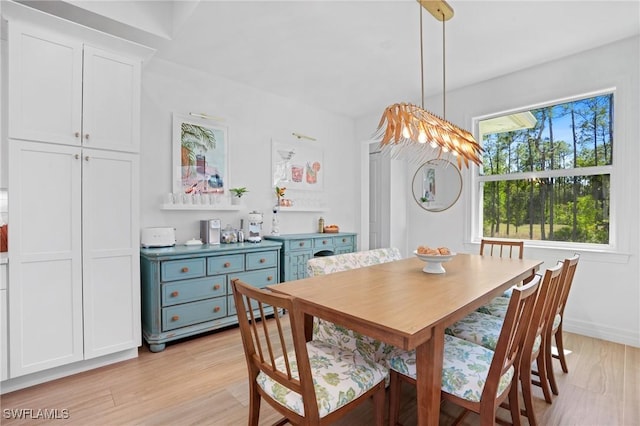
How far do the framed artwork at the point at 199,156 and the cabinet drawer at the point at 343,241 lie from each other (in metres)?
1.61

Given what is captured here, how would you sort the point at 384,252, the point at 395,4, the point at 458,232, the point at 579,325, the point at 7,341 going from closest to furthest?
the point at 7,341, the point at 395,4, the point at 384,252, the point at 579,325, the point at 458,232

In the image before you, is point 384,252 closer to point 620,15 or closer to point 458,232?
point 458,232

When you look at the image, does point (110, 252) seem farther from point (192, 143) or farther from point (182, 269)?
point (192, 143)

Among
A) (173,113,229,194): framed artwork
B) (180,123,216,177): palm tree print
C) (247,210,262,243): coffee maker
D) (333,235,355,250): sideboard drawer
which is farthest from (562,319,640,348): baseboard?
(180,123,216,177): palm tree print

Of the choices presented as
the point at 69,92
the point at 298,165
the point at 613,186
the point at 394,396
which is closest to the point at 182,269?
the point at 69,92

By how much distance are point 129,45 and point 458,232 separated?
154 inches

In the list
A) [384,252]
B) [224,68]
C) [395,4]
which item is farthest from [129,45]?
[384,252]

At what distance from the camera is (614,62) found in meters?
2.99

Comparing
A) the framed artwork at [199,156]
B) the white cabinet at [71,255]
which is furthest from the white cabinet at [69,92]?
the framed artwork at [199,156]

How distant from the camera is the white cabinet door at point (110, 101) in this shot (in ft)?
7.82

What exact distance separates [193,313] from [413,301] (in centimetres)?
218

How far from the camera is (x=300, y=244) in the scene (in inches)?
151

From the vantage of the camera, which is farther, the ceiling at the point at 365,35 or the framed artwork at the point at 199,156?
the framed artwork at the point at 199,156

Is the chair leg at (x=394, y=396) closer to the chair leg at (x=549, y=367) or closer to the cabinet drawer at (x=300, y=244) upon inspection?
the chair leg at (x=549, y=367)
